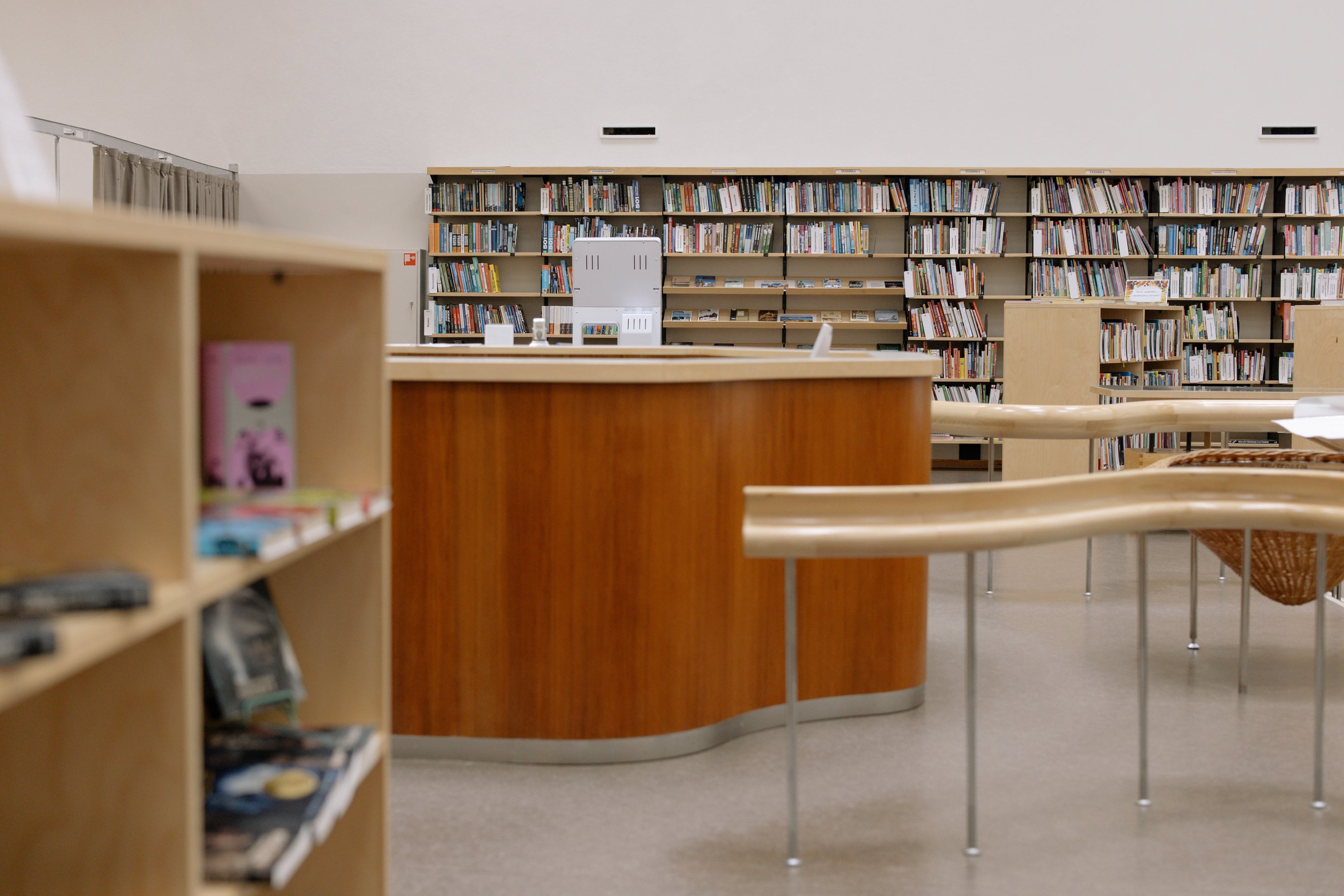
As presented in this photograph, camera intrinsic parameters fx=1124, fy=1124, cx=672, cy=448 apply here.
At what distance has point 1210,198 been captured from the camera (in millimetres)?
8547

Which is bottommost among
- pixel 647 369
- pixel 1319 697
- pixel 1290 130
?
pixel 1319 697

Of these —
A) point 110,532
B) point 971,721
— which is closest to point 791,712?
point 971,721

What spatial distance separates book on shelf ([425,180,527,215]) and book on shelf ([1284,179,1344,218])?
5.87 m

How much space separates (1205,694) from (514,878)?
2110mm

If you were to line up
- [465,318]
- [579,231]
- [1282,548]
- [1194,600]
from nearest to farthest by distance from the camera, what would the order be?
1. [1282,548]
2. [1194,600]
3. [579,231]
4. [465,318]

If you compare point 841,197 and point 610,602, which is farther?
point 841,197

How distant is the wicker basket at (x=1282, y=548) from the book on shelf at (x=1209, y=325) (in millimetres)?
5520

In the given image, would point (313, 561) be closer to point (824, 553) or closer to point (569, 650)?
point (824, 553)

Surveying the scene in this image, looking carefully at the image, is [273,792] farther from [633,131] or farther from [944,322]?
[633,131]

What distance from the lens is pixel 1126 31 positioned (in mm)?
8883

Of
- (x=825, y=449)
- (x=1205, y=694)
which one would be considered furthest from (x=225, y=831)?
(x=1205, y=694)

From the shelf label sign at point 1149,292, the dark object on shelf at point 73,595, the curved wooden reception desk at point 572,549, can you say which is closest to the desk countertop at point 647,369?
the curved wooden reception desk at point 572,549

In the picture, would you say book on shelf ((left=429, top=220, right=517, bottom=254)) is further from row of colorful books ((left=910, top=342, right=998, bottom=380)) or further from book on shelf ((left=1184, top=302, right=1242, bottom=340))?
book on shelf ((left=1184, top=302, right=1242, bottom=340))

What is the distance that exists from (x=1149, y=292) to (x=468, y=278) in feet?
16.5
